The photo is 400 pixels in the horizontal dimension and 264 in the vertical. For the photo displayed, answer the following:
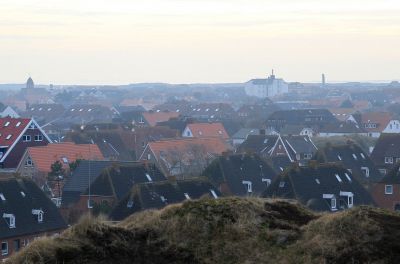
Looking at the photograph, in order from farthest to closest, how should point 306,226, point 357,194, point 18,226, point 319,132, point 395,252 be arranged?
point 319,132 → point 357,194 → point 18,226 → point 306,226 → point 395,252

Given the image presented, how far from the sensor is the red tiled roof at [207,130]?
349 feet

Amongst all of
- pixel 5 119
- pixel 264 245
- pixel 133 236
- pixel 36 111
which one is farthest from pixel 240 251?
pixel 36 111

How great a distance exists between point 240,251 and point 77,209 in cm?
3421

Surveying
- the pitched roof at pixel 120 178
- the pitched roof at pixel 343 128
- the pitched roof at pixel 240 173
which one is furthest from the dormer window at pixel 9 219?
the pitched roof at pixel 343 128

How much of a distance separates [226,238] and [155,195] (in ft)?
89.0

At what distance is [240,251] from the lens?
15.9 m

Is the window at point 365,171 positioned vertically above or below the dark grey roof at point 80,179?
below

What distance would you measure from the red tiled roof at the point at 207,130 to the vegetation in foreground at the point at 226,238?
88.4 metres

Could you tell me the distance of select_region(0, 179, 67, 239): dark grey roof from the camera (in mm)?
41188

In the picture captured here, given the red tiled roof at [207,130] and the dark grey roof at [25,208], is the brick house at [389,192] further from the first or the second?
the red tiled roof at [207,130]

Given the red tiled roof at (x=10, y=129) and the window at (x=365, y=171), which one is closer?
the window at (x=365, y=171)

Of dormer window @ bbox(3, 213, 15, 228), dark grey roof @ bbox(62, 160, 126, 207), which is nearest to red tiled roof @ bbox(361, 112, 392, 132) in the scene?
dark grey roof @ bbox(62, 160, 126, 207)

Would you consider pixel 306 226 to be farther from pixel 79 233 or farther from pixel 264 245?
pixel 79 233

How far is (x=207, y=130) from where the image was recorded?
10862cm
